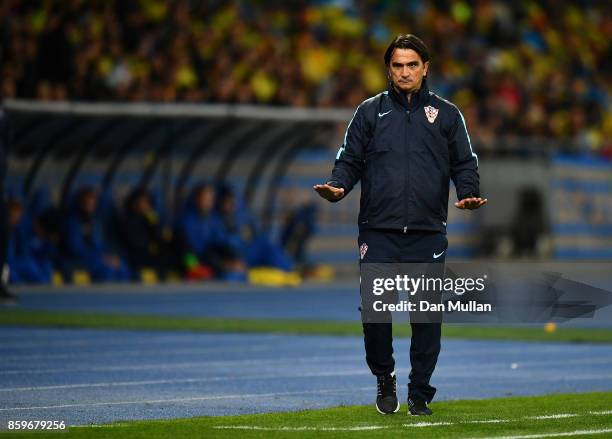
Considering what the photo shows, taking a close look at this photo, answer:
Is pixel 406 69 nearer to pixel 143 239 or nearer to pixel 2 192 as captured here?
pixel 2 192

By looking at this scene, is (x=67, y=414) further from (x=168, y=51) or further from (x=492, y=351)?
(x=168, y=51)

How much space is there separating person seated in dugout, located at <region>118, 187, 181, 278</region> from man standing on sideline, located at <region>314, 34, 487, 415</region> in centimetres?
1824

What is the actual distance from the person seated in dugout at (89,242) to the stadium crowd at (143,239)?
0.7 inches

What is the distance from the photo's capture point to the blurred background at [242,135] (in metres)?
26.3

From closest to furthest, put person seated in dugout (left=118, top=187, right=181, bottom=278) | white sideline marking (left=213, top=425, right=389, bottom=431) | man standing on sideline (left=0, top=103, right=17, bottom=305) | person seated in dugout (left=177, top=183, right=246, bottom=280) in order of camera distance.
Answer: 1. white sideline marking (left=213, top=425, right=389, bottom=431)
2. man standing on sideline (left=0, top=103, right=17, bottom=305)
3. person seated in dugout (left=118, top=187, right=181, bottom=278)
4. person seated in dugout (left=177, top=183, right=246, bottom=280)

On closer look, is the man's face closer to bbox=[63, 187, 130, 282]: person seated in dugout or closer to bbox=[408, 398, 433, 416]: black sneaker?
bbox=[408, 398, 433, 416]: black sneaker

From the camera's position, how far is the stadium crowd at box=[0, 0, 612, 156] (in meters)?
26.6

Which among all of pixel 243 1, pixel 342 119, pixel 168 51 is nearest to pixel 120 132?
pixel 168 51

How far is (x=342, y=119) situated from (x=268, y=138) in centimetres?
169

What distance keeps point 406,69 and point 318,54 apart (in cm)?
2334

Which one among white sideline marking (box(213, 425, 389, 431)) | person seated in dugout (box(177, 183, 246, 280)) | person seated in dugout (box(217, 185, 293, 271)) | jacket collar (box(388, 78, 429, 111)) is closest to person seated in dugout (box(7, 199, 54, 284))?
person seated in dugout (box(177, 183, 246, 280))

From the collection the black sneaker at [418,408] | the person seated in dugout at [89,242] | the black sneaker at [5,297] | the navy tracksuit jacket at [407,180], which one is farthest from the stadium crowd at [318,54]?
the black sneaker at [418,408]

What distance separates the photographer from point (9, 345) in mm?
15570

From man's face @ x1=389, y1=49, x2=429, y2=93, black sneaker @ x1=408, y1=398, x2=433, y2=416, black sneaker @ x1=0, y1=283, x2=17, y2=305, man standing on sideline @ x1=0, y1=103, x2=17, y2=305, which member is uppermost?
man's face @ x1=389, y1=49, x2=429, y2=93
